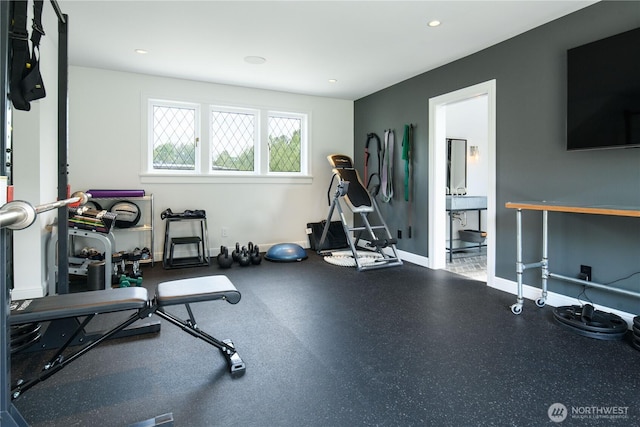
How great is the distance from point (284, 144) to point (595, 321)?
4439mm

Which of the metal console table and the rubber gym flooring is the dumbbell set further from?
the metal console table

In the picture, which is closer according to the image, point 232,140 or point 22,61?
point 22,61

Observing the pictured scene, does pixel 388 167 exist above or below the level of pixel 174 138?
below

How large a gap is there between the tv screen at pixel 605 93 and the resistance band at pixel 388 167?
244cm

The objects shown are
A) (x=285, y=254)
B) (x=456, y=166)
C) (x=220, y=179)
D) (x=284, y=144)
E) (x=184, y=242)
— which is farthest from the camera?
(x=456, y=166)

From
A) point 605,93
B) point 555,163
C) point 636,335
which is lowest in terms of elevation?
point 636,335

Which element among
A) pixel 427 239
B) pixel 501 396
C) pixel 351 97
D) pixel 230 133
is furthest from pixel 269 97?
pixel 501 396

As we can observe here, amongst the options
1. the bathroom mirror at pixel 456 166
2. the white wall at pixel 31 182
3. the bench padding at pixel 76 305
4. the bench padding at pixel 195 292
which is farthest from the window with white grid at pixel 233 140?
the bench padding at pixel 76 305

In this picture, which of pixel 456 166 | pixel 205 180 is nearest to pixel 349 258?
pixel 205 180

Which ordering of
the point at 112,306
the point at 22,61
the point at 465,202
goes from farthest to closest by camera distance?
the point at 465,202, the point at 112,306, the point at 22,61

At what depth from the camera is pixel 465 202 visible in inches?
206

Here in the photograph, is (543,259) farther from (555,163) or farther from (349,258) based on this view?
(349,258)

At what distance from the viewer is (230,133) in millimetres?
5273

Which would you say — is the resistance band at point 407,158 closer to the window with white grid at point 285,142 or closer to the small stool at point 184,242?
the window with white grid at point 285,142
